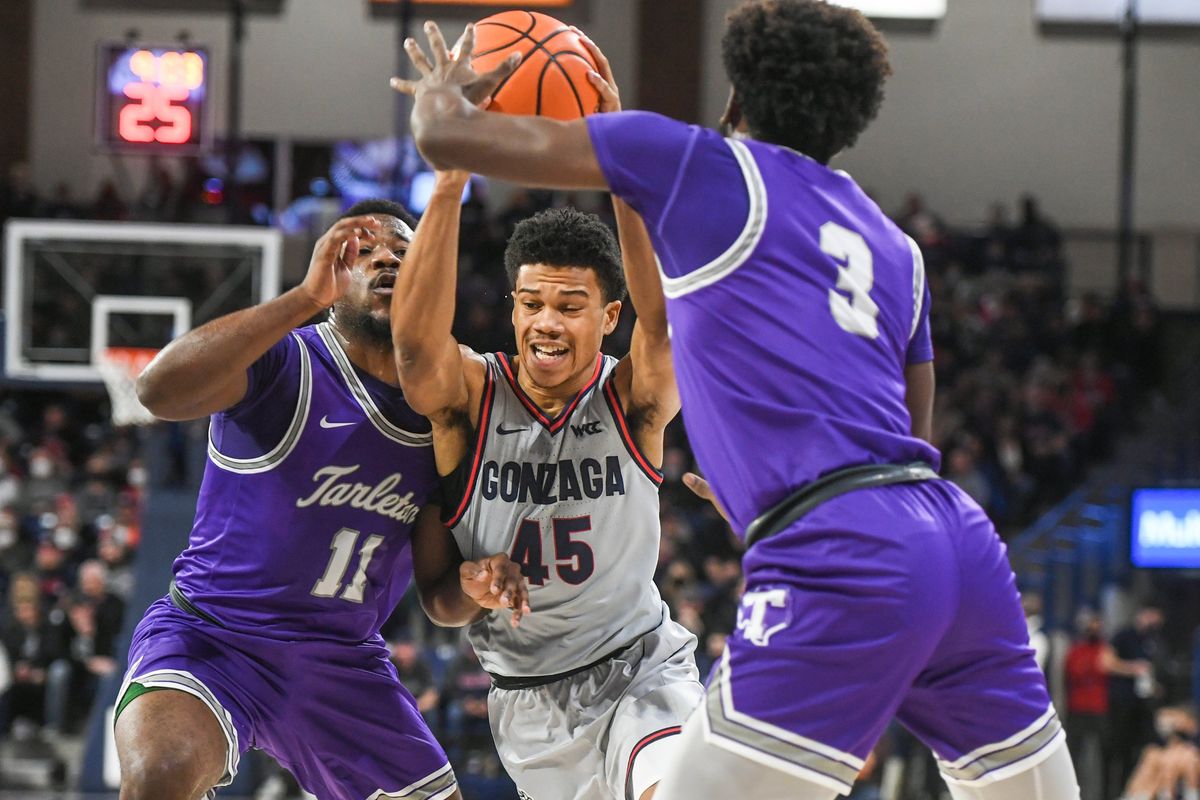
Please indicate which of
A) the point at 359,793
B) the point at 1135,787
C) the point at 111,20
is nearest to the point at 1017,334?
the point at 1135,787

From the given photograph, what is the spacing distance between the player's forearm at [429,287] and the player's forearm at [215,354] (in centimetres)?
24

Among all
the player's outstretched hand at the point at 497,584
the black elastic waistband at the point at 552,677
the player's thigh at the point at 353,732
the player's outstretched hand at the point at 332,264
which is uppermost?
the player's outstretched hand at the point at 332,264

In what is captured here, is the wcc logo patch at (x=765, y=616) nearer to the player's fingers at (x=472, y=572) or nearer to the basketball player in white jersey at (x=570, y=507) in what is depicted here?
the player's fingers at (x=472, y=572)

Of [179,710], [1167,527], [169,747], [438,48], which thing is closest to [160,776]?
[169,747]

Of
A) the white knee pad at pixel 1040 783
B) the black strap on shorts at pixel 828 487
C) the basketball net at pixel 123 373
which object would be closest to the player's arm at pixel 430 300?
the black strap on shorts at pixel 828 487

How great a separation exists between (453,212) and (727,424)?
1.14 meters

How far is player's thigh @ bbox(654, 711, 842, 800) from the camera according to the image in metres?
3.05

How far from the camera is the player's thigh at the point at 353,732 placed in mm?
4535

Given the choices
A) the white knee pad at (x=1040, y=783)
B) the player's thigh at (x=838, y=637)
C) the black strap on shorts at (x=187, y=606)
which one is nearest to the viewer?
the player's thigh at (x=838, y=637)

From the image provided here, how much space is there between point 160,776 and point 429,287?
56.8 inches

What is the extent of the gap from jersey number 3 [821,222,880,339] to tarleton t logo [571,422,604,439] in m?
1.41

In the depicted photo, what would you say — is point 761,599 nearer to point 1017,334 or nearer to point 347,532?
point 347,532

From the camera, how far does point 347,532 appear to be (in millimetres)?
4516

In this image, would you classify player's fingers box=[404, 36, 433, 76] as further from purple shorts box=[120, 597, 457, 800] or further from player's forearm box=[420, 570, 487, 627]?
purple shorts box=[120, 597, 457, 800]
